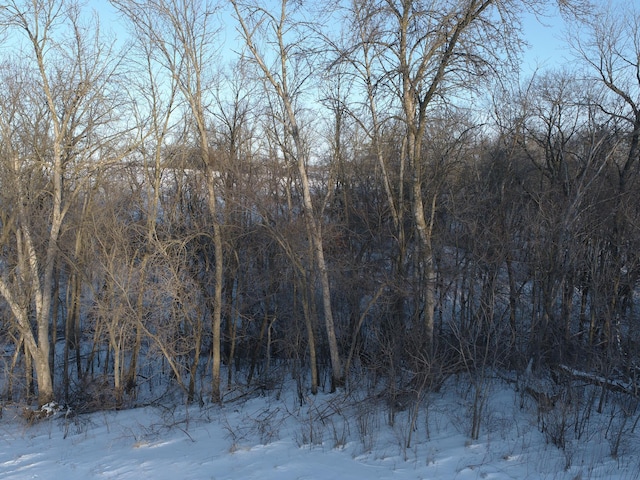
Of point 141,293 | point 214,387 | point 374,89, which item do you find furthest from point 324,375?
point 374,89

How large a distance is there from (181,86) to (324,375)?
9.28 m

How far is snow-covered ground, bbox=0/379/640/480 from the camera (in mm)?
7125

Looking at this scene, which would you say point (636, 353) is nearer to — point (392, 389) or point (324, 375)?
point (392, 389)

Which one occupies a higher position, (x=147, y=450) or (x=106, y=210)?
(x=106, y=210)

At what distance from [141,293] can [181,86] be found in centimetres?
569

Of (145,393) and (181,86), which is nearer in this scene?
(181,86)

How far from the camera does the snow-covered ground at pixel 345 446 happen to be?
7.12 m

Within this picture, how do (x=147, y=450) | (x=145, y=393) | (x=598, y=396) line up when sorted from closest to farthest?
1. (x=147, y=450)
2. (x=598, y=396)
3. (x=145, y=393)

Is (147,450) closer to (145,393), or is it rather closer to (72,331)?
(145,393)

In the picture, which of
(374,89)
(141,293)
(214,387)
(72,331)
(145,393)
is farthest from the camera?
(72,331)

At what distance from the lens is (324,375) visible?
15656 millimetres

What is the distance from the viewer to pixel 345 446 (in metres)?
8.36

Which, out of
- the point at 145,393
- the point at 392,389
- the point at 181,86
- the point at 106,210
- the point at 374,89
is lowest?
the point at 145,393

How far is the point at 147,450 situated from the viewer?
9.09 meters
